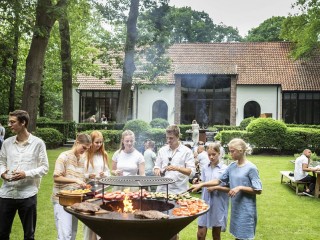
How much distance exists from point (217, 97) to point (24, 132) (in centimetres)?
2847

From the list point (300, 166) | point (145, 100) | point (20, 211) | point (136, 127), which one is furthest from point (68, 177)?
point (145, 100)

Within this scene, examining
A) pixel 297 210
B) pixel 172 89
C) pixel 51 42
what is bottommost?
pixel 297 210

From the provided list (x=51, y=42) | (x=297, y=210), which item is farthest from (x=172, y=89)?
(x=297, y=210)

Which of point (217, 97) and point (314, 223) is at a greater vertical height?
point (217, 97)

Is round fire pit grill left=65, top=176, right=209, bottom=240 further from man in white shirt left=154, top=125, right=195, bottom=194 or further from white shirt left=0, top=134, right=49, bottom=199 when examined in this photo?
man in white shirt left=154, top=125, right=195, bottom=194

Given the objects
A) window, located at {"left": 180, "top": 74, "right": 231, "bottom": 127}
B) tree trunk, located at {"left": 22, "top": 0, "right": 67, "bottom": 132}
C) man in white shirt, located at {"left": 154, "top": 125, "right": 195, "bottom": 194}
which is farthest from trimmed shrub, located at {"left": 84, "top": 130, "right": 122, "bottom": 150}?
man in white shirt, located at {"left": 154, "top": 125, "right": 195, "bottom": 194}

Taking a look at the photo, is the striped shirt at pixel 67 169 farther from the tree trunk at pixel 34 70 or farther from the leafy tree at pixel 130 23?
the leafy tree at pixel 130 23

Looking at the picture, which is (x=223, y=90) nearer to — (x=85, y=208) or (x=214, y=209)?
(x=214, y=209)

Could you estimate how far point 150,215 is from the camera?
4.14 m

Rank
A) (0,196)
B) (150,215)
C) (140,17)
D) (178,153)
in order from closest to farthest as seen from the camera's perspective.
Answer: (150,215) < (0,196) < (178,153) < (140,17)

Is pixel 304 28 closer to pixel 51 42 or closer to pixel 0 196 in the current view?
pixel 51 42

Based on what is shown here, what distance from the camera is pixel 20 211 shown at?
16.7 ft

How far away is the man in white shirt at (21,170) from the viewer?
196 inches

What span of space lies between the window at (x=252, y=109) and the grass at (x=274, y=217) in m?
18.4
